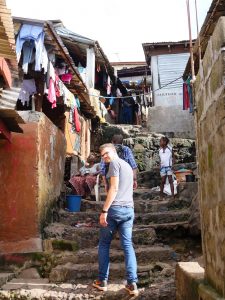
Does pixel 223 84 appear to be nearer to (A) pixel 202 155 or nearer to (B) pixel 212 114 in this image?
(B) pixel 212 114

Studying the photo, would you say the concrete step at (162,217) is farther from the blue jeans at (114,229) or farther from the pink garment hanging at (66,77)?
the pink garment hanging at (66,77)

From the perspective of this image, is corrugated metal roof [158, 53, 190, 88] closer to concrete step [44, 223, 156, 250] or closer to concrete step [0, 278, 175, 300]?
concrete step [44, 223, 156, 250]

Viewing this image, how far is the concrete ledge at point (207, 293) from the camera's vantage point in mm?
3025

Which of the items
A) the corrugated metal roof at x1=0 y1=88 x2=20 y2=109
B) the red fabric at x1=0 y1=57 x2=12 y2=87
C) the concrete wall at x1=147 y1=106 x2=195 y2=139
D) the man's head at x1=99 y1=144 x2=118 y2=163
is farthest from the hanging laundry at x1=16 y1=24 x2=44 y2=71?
the concrete wall at x1=147 y1=106 x2=195 y2=139

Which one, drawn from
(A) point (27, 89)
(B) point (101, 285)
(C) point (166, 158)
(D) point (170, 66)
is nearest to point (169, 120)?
(D) point (170, 66)

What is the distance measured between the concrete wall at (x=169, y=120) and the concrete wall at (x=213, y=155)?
1564 centimetres

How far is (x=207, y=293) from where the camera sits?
321 centimetres

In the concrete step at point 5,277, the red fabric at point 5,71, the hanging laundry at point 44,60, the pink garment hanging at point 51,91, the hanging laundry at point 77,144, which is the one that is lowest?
the concrete step at point 5,277

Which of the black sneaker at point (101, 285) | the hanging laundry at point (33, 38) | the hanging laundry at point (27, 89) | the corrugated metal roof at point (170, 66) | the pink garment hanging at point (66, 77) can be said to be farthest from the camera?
the corrugated metal roof at point (170, 66)

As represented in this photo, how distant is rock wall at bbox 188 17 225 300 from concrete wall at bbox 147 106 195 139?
15634mm

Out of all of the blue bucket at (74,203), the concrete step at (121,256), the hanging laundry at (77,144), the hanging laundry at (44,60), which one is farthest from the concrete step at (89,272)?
the hanging laundry at (77,144)

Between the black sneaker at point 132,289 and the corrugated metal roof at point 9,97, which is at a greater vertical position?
the corrugated metal roof at point 9,97

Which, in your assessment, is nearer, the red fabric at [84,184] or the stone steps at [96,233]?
the stone steps at [96,233]

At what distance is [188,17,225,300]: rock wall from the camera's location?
3.07 m
